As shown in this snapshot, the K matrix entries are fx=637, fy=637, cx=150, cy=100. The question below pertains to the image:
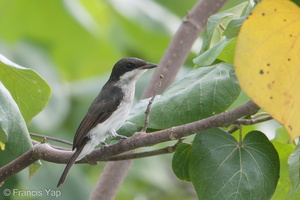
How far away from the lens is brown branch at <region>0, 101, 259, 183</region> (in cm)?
214

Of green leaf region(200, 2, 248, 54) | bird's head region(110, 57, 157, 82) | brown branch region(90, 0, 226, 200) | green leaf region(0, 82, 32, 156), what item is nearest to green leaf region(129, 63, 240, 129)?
green leaf region(200, 2, 248, 54)

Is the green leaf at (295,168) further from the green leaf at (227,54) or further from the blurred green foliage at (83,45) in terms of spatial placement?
the blurred green foliage at (83,45)

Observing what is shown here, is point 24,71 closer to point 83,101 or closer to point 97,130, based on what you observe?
point 97,130

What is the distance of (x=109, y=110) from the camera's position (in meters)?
3.76

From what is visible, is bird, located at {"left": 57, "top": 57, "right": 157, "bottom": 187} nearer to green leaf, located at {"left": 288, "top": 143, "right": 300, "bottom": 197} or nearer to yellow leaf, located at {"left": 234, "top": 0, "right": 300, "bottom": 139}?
green leaf, located at {"left": 288, "top": 143, "right": 300, "bottom": 197}

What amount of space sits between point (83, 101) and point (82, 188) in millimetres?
923

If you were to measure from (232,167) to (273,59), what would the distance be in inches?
28.2

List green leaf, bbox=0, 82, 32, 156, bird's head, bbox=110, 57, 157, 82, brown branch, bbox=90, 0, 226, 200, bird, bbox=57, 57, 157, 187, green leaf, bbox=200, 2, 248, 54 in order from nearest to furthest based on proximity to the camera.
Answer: green leaf, bbox=0, 82, 32, 156, green leaf, bbox=200, 2, 248, 54, bird, bbox=57, 57, 157, 187, brown branch, bbox=90, 0, 226, 200, bird's head, bbox=110, 57, 157, 82

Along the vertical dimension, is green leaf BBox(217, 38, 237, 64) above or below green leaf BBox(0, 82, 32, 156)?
above

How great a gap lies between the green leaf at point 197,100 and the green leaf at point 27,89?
0.50 metres

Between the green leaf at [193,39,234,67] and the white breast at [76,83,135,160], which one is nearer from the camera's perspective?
the green leaf at [193,39,234,67]

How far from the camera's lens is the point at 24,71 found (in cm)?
283

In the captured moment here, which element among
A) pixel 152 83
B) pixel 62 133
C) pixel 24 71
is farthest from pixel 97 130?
pixel 62 133

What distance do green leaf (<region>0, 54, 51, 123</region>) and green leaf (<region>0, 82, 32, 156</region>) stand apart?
0.26m
